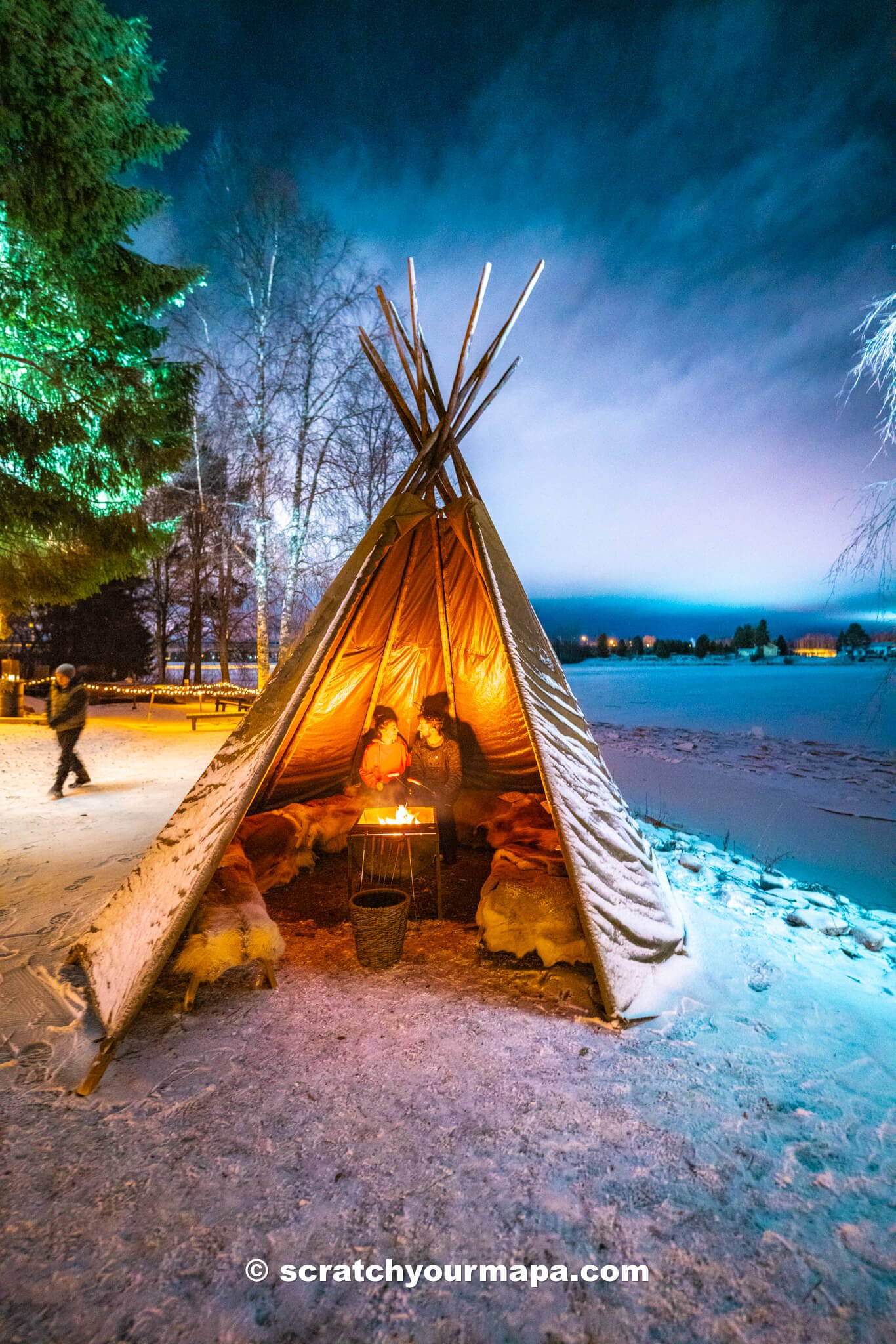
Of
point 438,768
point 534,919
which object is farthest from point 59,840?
point 534,919

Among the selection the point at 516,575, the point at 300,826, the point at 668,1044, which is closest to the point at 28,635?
the point at 300,826

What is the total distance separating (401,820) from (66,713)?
17.8ft

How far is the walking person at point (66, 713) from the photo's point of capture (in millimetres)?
6574

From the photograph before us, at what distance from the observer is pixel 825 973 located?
3059mm

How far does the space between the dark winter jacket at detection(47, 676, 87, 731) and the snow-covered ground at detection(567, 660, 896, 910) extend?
751 centimetres

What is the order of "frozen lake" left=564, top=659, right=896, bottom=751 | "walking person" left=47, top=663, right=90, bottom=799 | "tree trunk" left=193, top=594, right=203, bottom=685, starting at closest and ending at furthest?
1. "walking person" left=47, top=663, right=90, bottom=799
2. "frozen lake" left=564, top=659, right=896, bottom=751
3. "tree trunk" left=193, top=594, right=203, bottom=685

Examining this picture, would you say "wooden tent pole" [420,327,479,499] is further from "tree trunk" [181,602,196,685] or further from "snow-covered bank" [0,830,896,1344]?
"tree trunk" [181,602,196,685]

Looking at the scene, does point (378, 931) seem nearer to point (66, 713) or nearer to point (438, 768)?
point (438, 768)

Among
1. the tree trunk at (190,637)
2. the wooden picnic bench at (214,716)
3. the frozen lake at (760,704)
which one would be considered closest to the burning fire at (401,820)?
the frozen lake at (760,704)

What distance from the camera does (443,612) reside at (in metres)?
5.25

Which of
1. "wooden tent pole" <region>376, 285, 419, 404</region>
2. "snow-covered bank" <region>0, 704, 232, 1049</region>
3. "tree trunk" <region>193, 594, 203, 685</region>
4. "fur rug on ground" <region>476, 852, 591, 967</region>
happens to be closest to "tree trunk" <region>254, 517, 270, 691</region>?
"snow-covered bank" <region>0, 704, 232, 1049</region>

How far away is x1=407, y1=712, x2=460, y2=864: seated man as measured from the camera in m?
4.74

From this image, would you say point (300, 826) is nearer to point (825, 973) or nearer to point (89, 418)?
point (825, 973)

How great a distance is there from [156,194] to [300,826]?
620 centimetres
